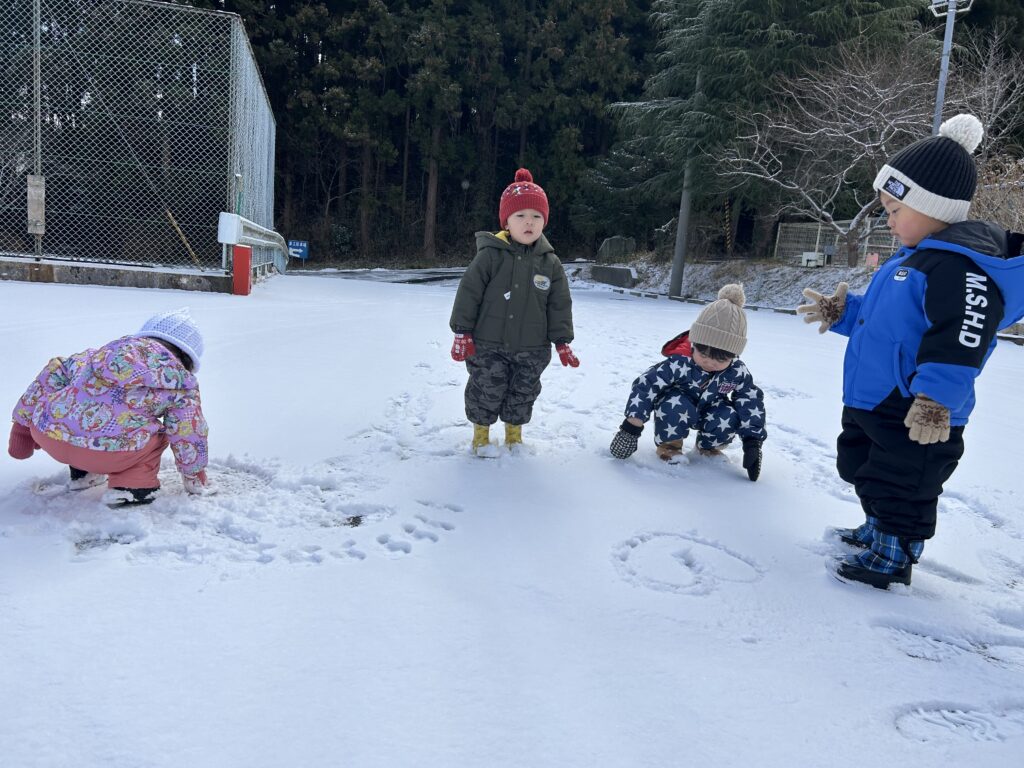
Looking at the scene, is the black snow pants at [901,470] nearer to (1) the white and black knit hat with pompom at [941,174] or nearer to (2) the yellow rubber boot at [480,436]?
(1) the white and black knit hat with pompom at [941,174]

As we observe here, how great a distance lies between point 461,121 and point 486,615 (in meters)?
26.4

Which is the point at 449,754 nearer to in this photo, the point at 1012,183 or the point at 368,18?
the point at 1012,183

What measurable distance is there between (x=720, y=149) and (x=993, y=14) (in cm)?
1087

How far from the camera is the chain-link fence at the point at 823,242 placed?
15.8 metres

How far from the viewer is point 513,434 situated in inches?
130

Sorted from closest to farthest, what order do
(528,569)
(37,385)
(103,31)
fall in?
(528,569) < (37,385) < (103,31)

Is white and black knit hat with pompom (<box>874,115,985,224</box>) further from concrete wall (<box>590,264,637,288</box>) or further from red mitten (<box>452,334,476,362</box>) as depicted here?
concrete wall (<box>590,264,637,288</box>)

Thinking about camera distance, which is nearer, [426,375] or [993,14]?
[426,375]

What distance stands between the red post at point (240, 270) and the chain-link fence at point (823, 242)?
11.4 meters

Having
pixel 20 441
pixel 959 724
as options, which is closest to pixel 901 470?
pixel 959 724

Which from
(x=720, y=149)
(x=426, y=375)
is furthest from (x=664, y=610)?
(x=720, y=149)

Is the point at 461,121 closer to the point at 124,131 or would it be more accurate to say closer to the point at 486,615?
the point at 124,131

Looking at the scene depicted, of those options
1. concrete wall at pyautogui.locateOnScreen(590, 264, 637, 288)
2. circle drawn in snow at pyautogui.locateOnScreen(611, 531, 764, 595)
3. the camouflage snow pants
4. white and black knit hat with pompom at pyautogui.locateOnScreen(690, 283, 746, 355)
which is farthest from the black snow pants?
concrete wall at pyautogui.locateOnScreen(590, 264, 637, 288)

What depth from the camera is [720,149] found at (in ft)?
48.6
